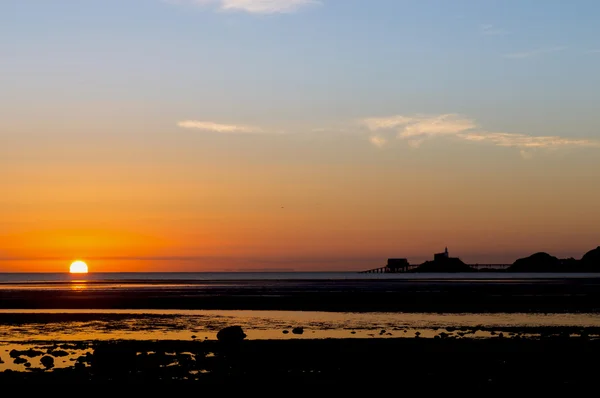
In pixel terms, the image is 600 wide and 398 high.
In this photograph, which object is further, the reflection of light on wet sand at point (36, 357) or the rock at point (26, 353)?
the rock at point (26, 353)

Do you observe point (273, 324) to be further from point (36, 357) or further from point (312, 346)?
point (36, 357)

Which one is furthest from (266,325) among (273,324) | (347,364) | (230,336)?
(347,364)

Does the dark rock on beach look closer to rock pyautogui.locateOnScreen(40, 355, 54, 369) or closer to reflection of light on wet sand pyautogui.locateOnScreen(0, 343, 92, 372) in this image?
reflection of light on wet sand pyautogui.locateOnScreen(0, 343, 92, 372)

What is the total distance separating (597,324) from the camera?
5622cm

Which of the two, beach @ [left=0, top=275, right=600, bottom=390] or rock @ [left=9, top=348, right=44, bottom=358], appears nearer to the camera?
beach @ [left=0, top=275, right=600, bottom=390]

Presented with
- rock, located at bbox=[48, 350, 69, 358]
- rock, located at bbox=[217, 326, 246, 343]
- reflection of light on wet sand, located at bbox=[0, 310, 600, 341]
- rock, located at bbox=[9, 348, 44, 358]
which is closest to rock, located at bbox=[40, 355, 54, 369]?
rock, located at bbox=[48, 350, 69, 358]

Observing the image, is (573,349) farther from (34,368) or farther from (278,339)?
(34,368)

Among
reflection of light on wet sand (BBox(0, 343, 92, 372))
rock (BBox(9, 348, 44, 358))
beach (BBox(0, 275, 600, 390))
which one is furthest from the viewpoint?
rock (BBox(9, 348, 44, 358))

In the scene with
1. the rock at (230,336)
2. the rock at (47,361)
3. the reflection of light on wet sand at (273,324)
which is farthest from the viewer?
the reflection of light on wet sand at (273,324)

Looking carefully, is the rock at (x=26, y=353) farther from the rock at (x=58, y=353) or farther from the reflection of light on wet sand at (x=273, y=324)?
the reflection of light on wet sand at (x=273, y=324)

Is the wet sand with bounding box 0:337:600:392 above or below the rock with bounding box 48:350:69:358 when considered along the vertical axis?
below

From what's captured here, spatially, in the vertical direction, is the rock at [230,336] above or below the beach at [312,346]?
above

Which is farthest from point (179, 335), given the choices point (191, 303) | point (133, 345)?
point (191, 303)

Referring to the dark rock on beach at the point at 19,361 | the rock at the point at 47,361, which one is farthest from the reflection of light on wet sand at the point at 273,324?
the rock at the point at 47,361
